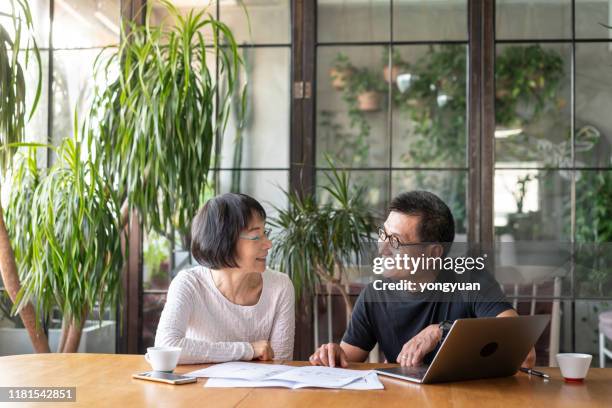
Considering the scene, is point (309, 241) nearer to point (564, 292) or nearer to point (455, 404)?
point (564, 292)

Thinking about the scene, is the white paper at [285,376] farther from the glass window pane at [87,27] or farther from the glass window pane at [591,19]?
the glass window pane at [591,19]

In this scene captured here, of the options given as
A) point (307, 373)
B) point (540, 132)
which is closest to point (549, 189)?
point (540, 132)

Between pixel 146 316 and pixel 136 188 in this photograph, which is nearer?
pixel 136 188

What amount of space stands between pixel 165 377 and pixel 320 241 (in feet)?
6.39

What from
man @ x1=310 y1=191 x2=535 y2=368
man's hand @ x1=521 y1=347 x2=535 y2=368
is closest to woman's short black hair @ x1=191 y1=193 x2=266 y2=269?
man @ x1=310 y1=191 x2=535 y2=368

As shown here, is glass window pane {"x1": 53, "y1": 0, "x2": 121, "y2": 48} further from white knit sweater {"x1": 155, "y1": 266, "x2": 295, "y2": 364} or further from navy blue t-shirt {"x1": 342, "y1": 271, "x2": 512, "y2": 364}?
Result: navy blue t-shirt {"x1": 342, "y1": 271, "x2": 512, "y2": 364}

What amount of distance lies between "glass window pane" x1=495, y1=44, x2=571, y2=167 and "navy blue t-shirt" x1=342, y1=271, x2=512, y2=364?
6.12ft

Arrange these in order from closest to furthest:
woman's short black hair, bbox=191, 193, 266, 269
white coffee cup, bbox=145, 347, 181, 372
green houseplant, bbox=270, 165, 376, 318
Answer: white coffee cup, bbox=145, 347, 181, 372
woman's short black hair, bbox=191, 193, 266, 269
green houseplant, bbox=270, 165, 376, 318

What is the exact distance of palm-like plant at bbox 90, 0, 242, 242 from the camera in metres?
3.50

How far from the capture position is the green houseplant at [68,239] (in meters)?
3.48

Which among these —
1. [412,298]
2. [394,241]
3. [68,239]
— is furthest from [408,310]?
[68,239]

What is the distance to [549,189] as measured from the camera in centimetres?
425

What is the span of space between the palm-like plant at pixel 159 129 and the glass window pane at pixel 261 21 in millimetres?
695

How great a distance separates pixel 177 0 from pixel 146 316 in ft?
5.84
